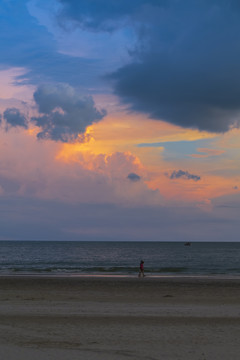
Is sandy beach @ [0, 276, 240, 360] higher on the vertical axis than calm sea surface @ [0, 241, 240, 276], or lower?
higher

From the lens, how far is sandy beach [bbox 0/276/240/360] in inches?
394

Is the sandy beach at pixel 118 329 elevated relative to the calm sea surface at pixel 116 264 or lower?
elevated

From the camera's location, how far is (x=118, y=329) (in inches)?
510

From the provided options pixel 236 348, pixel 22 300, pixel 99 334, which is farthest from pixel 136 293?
pixel 236 348

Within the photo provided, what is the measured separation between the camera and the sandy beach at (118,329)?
32.8 ft

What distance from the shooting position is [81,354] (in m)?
9.81

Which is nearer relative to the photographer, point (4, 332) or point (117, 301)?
point (4, 332)

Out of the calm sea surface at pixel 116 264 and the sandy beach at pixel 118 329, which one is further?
the calm sea surface at pixel 116 264

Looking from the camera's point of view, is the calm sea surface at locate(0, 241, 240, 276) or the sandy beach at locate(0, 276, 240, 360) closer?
the sandy beach at locate(0, 276, 240, 360)

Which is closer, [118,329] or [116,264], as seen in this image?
[118,329]

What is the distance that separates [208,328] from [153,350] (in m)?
3.72

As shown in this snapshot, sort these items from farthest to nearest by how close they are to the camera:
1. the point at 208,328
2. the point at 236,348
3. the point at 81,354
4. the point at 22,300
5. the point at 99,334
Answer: the point at 22,300 < the point at 208,328 < the point at 99,334 < the point at 236,348 < the point at 81,354

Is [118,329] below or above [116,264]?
above

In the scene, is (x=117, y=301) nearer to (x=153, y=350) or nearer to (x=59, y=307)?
(x=59, y=307)
